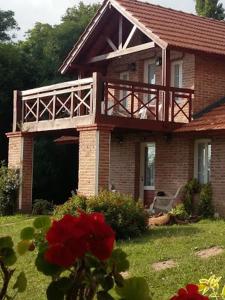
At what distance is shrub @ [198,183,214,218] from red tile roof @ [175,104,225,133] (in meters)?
1.66

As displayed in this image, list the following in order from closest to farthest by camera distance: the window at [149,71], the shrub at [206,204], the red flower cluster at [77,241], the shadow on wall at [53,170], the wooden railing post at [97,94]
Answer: the red flower cluster at [77,241] → the wooden railing post at [97,94] → the shrub at [206,204] → the window at [149,71] → the shadow on wall at [53,170]

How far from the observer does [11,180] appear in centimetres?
1886

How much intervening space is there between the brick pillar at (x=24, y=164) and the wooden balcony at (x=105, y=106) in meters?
0.41

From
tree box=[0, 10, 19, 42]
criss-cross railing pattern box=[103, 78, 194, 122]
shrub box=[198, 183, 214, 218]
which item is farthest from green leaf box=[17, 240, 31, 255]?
tree box=[0, 10, 19, 42]

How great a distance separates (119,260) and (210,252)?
8898 mm

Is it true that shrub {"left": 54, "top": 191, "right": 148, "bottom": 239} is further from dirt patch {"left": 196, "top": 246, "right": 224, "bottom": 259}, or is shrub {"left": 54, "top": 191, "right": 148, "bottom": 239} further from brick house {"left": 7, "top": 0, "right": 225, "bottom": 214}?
dirt patch {"left": 196, "top": 246, "right": 224, "bottom": 259}

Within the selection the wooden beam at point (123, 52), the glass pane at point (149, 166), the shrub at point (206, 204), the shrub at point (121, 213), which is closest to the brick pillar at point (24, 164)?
the wooden beam at point (123, 52)

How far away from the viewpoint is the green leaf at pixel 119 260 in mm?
1973

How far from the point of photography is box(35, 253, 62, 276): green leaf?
6.35ft

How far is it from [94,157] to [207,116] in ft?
12.2

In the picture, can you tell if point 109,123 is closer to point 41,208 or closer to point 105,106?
point 105,106

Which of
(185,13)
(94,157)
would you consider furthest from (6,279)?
(185,13)

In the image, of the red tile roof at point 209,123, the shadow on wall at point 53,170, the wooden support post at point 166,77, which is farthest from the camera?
the shadow on wall at point 53,170

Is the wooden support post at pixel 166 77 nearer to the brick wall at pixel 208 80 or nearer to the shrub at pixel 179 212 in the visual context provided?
the brick wall at pixel 208 80
